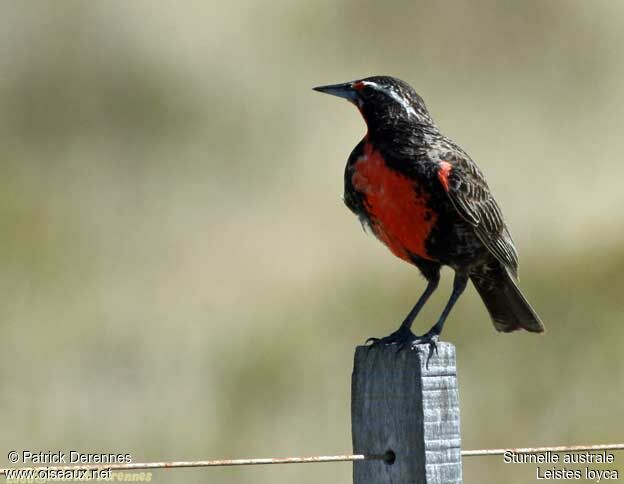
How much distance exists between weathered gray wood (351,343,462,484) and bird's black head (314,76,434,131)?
75.8 inches

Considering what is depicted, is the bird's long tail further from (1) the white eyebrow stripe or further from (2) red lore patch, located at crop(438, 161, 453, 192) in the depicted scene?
(1) the white eyebrow stripe

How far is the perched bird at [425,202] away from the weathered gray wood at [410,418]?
1078 millimetres

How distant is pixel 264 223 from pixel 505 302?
7959mm

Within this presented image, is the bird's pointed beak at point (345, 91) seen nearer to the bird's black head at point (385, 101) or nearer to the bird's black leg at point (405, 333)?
the bird's black head at point (385, 101)

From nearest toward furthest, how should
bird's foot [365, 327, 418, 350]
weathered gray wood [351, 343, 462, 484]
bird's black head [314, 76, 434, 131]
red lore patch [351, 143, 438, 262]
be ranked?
weathered gray wood [351, 343, 462, 484] < bird's foot [365, 327, 418, 350] < red lore patch [351, 143, 438, 262] < bird's black head [314, 76, 434, 131]

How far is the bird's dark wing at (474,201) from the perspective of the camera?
6.64 meters

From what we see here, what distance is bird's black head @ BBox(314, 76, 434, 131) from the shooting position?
6926mm

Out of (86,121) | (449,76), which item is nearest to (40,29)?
(86,121)

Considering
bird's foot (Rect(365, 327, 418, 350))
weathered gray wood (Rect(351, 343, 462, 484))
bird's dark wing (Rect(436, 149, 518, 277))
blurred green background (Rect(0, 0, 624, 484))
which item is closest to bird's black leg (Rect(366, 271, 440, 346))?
bird's foot (Rect(365, 327, 418, 350))

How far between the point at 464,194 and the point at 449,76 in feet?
43.5

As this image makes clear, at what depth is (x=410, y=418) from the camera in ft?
16.5

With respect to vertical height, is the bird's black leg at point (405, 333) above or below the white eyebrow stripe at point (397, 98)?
below

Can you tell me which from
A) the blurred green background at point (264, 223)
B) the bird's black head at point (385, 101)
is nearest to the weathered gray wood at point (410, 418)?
the bird's black head at point (385, 101)

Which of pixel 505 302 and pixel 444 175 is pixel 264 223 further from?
pixel 444 175
